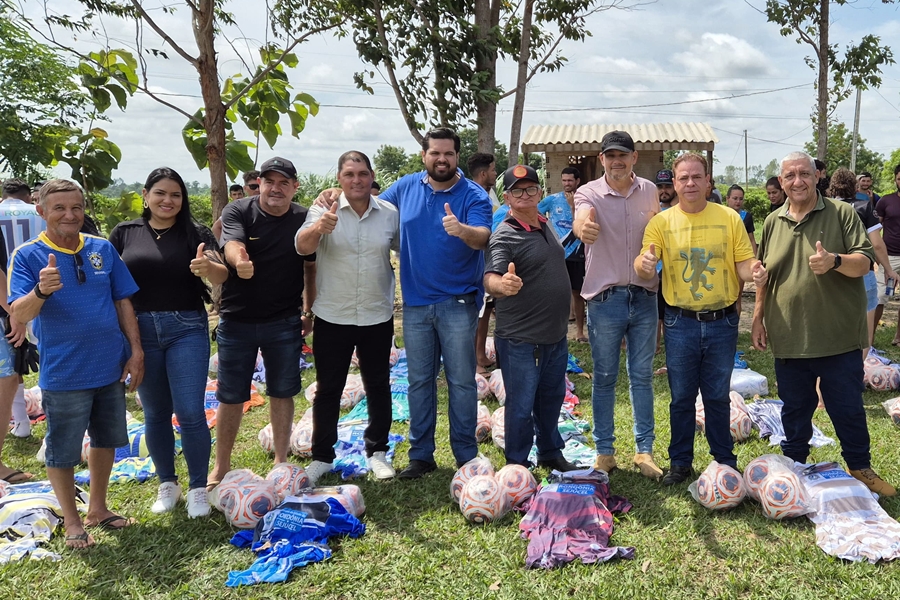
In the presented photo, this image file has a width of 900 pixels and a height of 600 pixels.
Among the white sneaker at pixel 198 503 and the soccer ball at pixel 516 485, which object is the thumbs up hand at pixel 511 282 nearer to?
the soccer ball at pixel 516 485

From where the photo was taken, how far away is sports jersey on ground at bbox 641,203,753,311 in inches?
154

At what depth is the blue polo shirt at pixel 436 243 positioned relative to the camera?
14.0 feet

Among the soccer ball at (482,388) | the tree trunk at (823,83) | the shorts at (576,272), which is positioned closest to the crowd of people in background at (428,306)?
the soccer ball at (482,388)

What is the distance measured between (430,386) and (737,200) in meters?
5.68

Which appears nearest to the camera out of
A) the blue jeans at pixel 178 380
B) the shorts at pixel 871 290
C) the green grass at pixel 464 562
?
the green grass at pixel 464 562

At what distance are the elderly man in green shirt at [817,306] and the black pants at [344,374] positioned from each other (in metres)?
2.47

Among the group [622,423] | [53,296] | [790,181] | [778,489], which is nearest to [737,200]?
[622,423]

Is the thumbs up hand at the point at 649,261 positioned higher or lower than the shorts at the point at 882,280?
higher

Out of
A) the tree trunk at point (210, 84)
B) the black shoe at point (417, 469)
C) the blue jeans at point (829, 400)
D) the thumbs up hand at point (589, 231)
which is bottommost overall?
the black shoe at point (417, 469)

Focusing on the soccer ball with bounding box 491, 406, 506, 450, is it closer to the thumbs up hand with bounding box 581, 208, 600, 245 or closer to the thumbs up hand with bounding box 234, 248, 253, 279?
the thumbs up hand with bounding box 581, 208, 600, 245

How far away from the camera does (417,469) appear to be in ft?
14.9

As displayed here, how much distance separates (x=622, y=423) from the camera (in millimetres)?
5441

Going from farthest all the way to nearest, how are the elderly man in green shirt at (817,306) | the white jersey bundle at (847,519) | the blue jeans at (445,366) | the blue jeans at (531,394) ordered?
1. the blue jeans at (445,366)
2. the blue jeans at (531,394)
3. the elderly man in green shirt at (817,306)
4. the white jersey bundle at (847,519)

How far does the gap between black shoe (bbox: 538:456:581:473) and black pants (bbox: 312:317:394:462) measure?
1134mm
